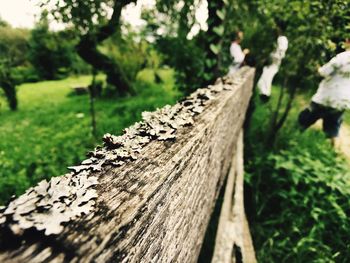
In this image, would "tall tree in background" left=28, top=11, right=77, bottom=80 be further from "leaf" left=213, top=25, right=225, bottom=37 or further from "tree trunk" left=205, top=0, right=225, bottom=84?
"leaf" left=213, top=25, right=225, bottom=37

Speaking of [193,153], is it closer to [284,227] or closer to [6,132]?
[284,227]

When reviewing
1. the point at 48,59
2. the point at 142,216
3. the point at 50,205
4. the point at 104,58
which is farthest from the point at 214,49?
the point at 48,59

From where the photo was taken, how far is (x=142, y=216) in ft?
3.50

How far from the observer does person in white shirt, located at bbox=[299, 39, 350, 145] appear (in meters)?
3.94

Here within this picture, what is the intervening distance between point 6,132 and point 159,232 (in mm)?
8793

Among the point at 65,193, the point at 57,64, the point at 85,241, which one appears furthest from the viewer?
the point at 57,64

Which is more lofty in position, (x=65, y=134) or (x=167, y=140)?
(x=167, y=140)

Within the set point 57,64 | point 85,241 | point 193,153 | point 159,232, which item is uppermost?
point 85,241

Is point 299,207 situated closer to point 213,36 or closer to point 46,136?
point 213,36

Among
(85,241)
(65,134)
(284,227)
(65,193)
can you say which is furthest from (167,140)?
(65,134)

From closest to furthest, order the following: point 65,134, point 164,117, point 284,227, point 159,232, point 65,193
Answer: point 65,193
point 159,232
point 164,117
point 284,227
point 65,134

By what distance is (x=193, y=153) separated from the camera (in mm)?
1746

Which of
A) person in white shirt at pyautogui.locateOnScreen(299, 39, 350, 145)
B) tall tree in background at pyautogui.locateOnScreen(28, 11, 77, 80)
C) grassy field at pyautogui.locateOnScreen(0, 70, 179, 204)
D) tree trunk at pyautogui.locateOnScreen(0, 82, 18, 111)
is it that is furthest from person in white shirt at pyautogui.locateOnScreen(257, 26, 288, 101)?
tall tree in background at pyautogui.locateOnScreen(28, 11, 77, 80)

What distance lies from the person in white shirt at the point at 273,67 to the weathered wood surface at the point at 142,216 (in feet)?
15.5
